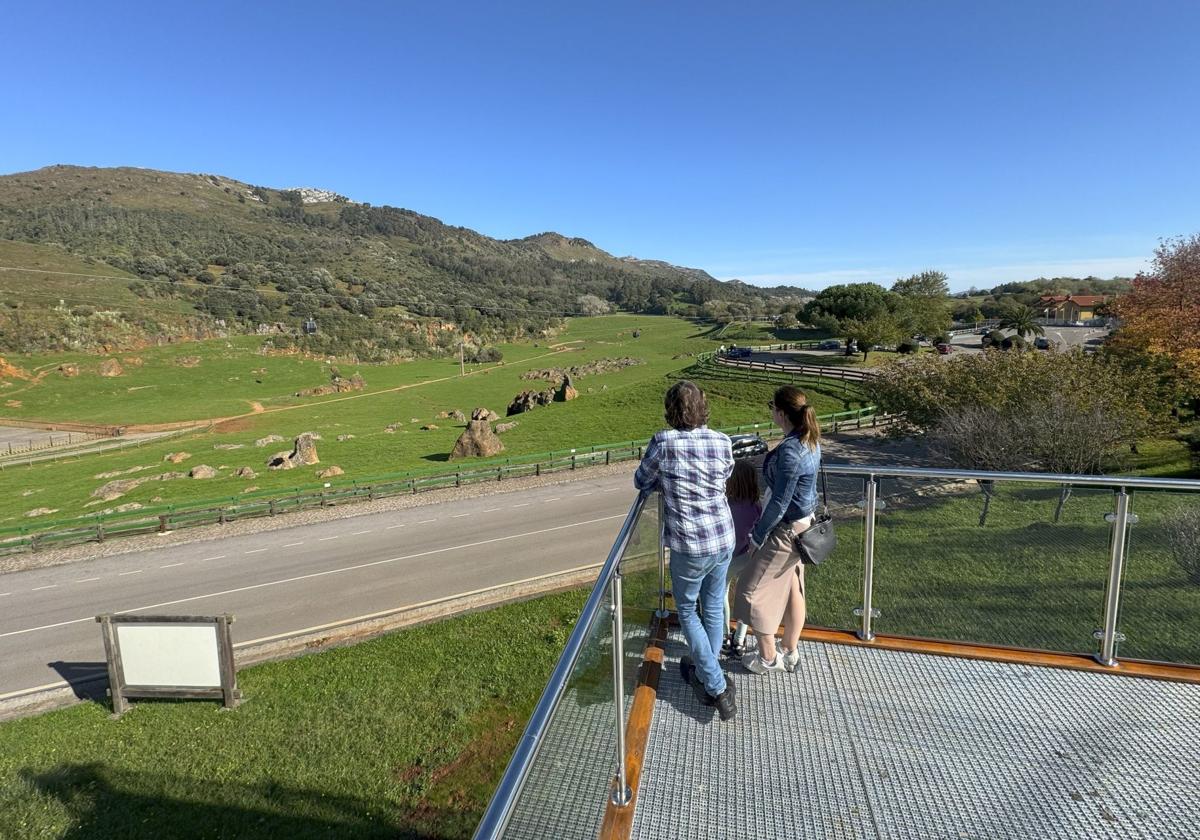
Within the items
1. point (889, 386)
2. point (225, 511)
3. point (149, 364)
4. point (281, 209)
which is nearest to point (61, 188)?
point (281, 209)

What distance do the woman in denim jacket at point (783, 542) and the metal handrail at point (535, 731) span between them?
1.35 m

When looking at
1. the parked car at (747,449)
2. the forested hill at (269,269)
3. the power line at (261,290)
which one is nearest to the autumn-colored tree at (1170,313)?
the parked car at (747,449)

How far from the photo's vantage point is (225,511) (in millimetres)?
20859

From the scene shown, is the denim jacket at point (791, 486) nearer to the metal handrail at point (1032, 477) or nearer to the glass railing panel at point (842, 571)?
the metal handrail at point (1032, 477)

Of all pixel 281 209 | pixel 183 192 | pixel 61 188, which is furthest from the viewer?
pixel 281 209

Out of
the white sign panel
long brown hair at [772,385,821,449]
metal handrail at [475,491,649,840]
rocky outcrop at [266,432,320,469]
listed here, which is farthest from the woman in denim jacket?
rocky outcrop at [266,432,320,469]

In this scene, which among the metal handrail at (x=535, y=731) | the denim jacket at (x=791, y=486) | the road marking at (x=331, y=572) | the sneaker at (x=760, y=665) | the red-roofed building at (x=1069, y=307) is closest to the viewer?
the metal handrail at (x=535, y=731)

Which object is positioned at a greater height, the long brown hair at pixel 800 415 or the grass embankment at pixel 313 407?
the long brown hair at pixel 800 415

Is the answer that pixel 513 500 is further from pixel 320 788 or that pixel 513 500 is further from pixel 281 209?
pixel 281 209

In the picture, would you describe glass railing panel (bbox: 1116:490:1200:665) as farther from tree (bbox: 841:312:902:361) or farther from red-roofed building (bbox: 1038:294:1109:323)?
red-roofed building (bbox: 1038:294:1109:323)

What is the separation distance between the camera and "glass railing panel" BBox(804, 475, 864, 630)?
4.42 metres

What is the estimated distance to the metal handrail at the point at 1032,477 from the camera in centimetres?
382

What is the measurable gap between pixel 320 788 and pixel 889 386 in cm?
2153

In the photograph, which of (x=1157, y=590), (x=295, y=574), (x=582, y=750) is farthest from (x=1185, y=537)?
(x=295, y=574)
